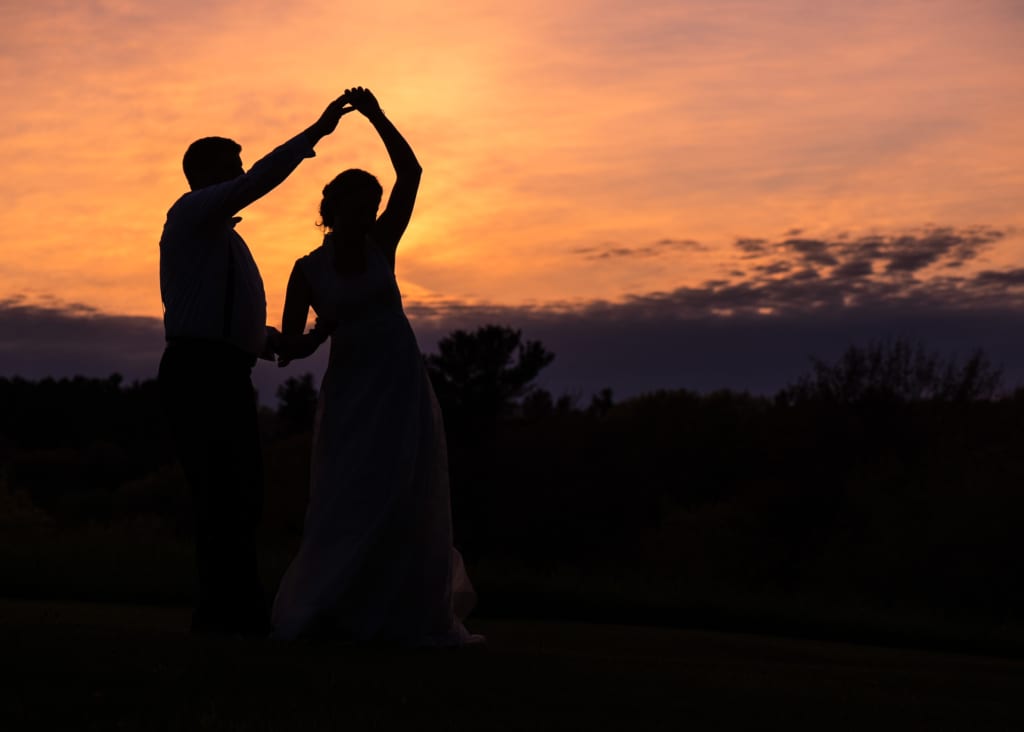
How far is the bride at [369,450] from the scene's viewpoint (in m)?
7.36

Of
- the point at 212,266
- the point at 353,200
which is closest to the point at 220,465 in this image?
the point at 212,266

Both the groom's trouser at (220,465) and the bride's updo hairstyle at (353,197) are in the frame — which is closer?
the groom's trouser at (220,465)

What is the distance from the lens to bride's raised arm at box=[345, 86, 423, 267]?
24.6 ft

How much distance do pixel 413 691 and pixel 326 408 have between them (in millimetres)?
2154

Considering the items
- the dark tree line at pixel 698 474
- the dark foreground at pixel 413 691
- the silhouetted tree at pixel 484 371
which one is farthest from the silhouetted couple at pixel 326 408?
the silhouetted tree at pixel 484 371

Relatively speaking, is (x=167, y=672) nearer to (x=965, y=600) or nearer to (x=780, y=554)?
(x=965, y=600)

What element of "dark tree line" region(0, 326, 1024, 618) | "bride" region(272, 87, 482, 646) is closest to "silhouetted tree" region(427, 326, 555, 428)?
"dark tree line" region(0, 326, 1024, 618)

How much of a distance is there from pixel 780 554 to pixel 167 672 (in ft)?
125

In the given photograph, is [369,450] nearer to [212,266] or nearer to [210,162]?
[212,266]

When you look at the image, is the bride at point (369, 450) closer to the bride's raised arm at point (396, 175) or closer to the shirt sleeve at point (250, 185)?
the bride's raised arm at point (396, 175)

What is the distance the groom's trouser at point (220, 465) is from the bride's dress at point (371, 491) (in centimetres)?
32

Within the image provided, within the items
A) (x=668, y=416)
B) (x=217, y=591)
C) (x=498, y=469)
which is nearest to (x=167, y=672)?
(x=217, y=591)

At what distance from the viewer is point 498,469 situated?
51219 millimetres

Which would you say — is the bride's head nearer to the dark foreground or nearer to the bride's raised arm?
the bride's raised arm
